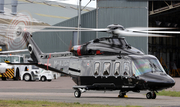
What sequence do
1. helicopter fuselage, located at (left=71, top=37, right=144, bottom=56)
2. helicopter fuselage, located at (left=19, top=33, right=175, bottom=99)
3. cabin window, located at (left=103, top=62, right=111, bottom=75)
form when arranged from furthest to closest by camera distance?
cabin window, located at (left=103, top=62, right=111, bottom=75) → helicopter fuselage, located at (left=71, top=37, right=144, bottom=56) → helicopter fuselage, located at (left=19, top=33, right=175, bottom=99)

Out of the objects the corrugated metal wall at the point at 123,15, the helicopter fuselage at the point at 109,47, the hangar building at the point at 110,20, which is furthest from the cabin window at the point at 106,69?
the corrugated metal wall at the point at 123,15

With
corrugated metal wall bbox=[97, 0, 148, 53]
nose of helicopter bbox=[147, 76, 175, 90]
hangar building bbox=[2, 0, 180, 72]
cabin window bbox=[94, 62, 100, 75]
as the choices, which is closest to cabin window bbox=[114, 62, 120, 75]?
cabin window bbox=[94, 62, 100, 75]

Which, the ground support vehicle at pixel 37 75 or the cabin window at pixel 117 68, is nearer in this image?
the cabin window at pixel 117 68

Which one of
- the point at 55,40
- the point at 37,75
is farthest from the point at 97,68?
the point at 55,40

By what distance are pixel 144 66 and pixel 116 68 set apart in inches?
57.4

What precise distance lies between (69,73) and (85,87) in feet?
5.93

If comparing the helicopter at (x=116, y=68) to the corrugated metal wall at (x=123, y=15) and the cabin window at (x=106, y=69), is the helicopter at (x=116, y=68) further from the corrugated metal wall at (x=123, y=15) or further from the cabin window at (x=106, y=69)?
the corrugated metal wall at (x=123, y=15)

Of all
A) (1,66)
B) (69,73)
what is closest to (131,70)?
(69,73)

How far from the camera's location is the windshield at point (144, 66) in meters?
16.8

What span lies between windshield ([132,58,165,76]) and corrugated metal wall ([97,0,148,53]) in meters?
29.4

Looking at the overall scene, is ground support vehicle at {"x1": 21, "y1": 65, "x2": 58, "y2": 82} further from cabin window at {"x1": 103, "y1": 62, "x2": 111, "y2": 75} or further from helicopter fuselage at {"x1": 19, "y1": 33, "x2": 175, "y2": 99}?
cabin window at {"x1": 103, "y1": 62, "x2": 111, "y2": 75}

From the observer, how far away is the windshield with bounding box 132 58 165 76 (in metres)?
16.8

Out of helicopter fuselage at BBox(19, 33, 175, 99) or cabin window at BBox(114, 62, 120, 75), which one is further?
cabin window at BBox(114, 62, 120, 75)

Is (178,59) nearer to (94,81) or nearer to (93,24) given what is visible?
(93,24)
